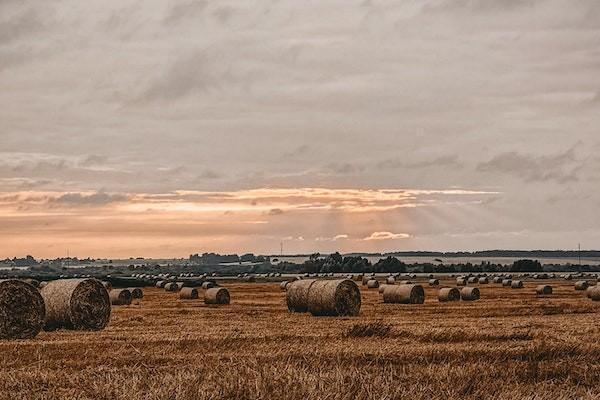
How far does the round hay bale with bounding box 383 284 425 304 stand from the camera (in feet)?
138

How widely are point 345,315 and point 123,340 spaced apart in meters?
12.8

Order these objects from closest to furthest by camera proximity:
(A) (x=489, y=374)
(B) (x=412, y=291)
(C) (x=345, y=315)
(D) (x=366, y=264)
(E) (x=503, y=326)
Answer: (A) (x=489, y=374) < (E) (x=503, y=326) < (C) (x=345, y=315) < (B) (x=412, y=291) < (D) (x=366, y=264)

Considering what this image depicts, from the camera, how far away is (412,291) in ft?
138

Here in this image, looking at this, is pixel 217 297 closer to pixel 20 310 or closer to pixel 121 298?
pixel 121 298

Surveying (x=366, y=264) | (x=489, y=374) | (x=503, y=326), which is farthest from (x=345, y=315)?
(x=366, y=264)

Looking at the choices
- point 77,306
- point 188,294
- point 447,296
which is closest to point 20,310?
point 77,306

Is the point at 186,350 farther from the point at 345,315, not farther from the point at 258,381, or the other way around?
the point at 345,315

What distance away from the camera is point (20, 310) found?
81.4ft

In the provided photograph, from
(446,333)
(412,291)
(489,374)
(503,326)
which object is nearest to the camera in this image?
(489,374)

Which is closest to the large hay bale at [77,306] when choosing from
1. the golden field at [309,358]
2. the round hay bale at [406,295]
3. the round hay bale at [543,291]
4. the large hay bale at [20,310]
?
the golden field at [309,358]

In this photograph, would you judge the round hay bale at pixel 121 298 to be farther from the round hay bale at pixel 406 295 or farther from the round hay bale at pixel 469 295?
the round hay bale at pixel 469 295

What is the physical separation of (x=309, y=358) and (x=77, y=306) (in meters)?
14.7

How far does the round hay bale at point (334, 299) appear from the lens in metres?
32.3

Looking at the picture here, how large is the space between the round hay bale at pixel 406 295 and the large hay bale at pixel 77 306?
1809 centimetres
